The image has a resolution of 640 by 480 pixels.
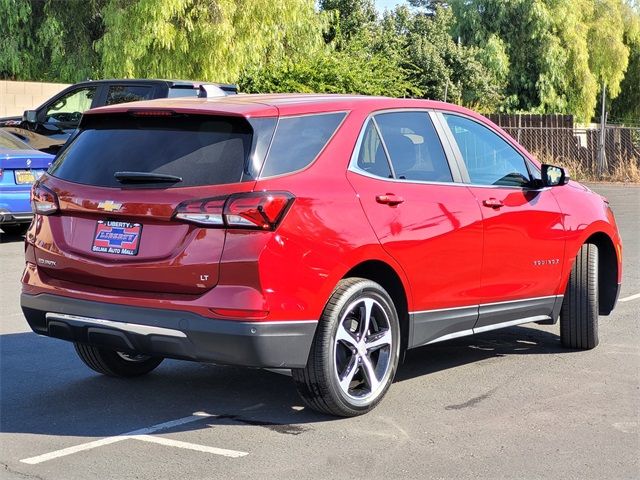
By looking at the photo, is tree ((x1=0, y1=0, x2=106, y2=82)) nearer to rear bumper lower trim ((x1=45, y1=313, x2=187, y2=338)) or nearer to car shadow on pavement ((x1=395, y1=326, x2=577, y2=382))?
car shadow on pavement ((x1=395, y1=326, x2=577, y2=382))

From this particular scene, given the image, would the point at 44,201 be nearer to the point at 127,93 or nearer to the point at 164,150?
the point at 164,150

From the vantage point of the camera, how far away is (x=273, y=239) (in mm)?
5375

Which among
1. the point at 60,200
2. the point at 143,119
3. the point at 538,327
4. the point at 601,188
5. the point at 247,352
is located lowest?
the point at 601,188

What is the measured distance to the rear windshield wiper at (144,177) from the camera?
5.60m

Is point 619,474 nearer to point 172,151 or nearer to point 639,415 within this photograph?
point 639,415

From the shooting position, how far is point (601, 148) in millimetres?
32125

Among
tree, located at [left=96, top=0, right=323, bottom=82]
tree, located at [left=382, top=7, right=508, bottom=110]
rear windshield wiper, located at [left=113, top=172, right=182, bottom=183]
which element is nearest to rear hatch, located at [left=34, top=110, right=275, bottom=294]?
rear windshield wiper, located at [left=113, top=172, right=182, bottom=183]

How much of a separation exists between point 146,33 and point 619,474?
2281 centimetres

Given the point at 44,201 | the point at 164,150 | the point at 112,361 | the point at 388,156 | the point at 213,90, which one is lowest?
the point at 112,361

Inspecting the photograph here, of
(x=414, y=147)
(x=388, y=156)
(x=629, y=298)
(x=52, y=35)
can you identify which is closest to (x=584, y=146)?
(x=52, y=35)

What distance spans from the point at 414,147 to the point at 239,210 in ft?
5.32

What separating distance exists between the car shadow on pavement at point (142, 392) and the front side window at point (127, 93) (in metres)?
8.35

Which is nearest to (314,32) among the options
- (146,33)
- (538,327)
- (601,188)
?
(146,33)

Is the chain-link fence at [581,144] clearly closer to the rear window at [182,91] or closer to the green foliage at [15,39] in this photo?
A: the green foliage at [15,39]
